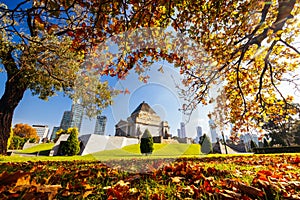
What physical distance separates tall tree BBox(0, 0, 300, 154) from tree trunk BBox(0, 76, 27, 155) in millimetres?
49

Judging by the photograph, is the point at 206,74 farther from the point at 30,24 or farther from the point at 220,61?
the point at 30,24

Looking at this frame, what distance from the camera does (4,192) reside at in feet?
3.39

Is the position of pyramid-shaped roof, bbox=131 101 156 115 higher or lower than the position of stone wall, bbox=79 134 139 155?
higher

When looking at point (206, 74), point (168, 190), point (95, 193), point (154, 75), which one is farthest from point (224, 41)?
point (95, 193)

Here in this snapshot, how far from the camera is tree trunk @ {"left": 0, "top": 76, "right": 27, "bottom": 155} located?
8.41 meters

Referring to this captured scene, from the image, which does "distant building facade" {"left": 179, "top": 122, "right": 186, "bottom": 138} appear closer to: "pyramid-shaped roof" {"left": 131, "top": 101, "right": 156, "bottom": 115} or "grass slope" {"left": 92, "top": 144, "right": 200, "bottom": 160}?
"pyramid-shaped roof" {"left": 131, "top": 101, "right": 156, "bottom": 115}

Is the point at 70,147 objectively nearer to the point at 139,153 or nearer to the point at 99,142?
the point at 99,142

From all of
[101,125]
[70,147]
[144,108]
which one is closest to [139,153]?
[70,147]

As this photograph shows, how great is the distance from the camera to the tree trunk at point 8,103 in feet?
27.6

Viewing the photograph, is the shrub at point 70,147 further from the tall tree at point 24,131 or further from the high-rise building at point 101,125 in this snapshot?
the tall tree at point 24,131

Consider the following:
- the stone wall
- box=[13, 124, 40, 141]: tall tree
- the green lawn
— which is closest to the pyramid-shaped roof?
the green lawn

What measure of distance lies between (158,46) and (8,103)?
9772mm

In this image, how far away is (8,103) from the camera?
8.70m

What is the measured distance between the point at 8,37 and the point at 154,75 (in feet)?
27.2
